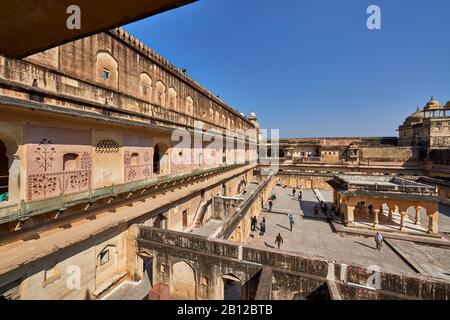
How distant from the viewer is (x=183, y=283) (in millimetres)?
8039

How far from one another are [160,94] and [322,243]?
1236 cm

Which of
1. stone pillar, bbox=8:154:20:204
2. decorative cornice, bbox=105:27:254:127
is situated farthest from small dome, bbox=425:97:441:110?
stone pillar, bbox=8:154:20:204

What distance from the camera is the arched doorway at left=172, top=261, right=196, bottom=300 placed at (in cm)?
785

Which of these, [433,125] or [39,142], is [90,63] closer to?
[39,142]

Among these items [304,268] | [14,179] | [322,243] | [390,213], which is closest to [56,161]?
[14,179]

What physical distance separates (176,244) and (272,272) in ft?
11.3

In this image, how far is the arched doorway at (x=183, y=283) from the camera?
25.7 ft

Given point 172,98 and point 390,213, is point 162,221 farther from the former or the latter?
point 390,213

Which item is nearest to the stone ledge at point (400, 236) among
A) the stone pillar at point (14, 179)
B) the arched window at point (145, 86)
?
the arched window at point (145, 86)

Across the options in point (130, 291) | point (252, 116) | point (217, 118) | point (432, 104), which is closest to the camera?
point (130, 291)

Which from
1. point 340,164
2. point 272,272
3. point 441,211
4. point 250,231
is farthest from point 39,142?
point 340,164

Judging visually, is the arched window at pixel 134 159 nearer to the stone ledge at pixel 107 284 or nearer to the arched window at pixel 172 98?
the stone ledge at pixel 107 284

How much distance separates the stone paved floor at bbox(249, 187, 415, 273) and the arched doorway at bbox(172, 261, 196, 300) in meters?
3.25

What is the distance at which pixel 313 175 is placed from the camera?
30.5 metres
